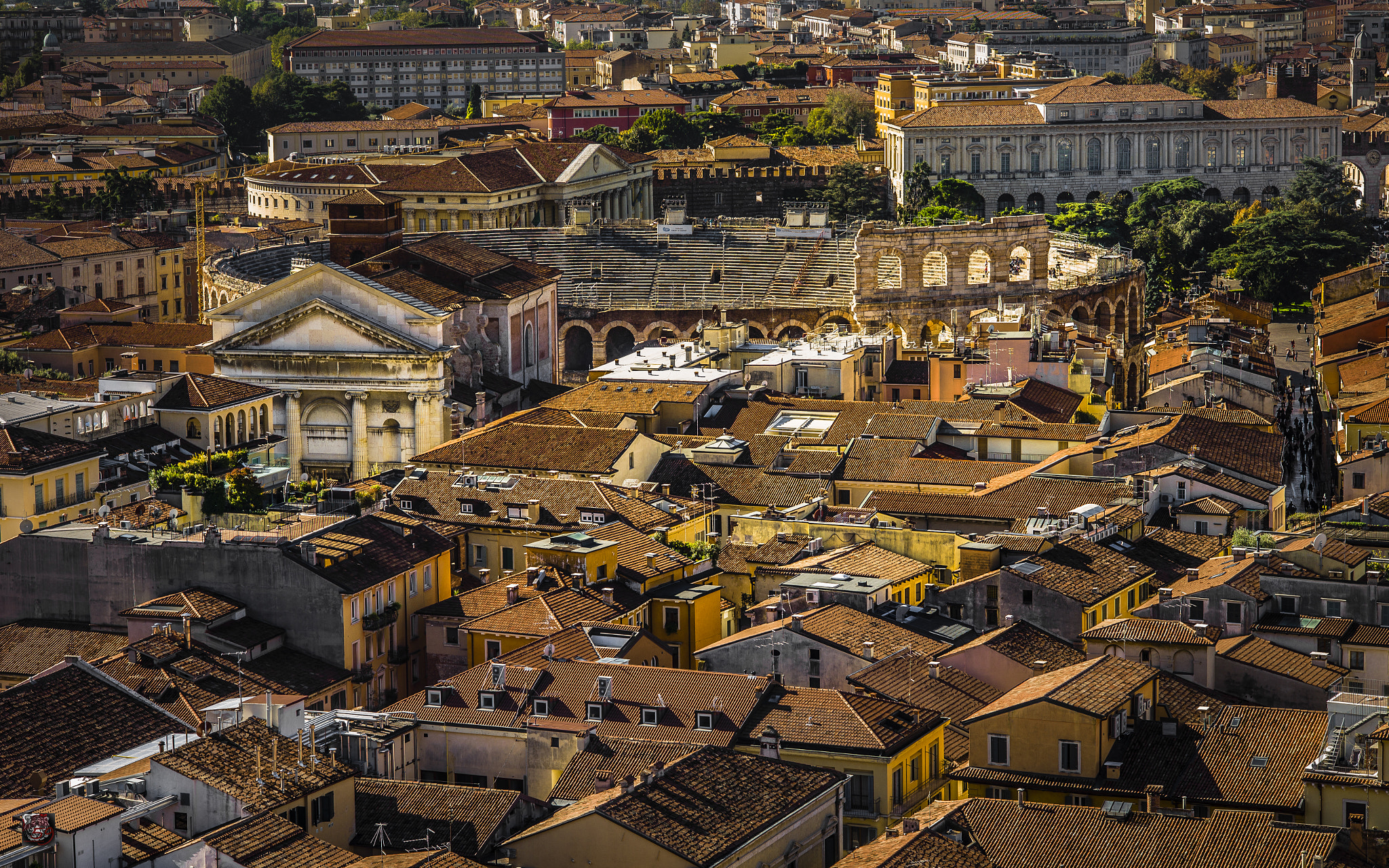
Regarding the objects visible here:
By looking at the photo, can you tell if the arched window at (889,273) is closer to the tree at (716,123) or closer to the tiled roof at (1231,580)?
the tiled roof at (1231,580)

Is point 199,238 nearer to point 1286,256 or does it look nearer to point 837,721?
point 1286,256

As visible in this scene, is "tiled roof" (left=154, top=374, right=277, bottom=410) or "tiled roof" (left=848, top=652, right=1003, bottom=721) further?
"tiled roof" (left=154, top=374, right=277, bottom=410)

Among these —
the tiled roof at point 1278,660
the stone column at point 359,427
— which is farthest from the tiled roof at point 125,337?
the tiled roof at point 1278,660

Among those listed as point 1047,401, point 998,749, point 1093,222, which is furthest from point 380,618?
point 1093,222

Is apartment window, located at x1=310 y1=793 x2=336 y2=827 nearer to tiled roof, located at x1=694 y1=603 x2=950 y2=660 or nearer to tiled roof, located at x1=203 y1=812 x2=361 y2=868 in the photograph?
tiled roof, located at x1=203 y1=812 x2=361 y2=868

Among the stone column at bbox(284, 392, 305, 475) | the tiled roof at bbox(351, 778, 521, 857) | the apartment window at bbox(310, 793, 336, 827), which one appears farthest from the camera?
the stone column at bbox(284, 392, 305, 475)

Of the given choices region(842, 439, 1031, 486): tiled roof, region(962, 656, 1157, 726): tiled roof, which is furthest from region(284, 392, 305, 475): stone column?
region(962, 656, 1157, 726): tiled roof

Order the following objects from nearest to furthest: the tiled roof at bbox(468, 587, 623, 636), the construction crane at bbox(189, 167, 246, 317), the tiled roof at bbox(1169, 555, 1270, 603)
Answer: the tiled roof at bbox(468, 587, 623, 636), the tiled roof at bbox(1169, 555, 1270, 603), the construction crane at bbox(189, 167, 246, 317)
